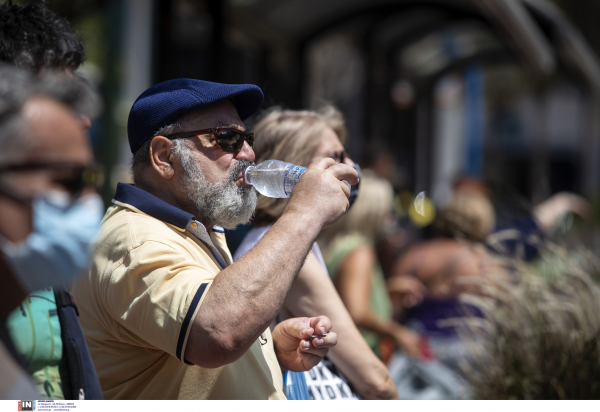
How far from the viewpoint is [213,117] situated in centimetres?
174

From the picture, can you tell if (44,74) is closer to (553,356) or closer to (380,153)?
(553,356)

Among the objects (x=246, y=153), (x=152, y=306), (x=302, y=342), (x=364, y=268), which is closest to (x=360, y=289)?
(x=364, y=268)

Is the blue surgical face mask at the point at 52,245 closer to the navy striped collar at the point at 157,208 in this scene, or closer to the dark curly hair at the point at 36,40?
the navy striped collar at the point at 157,208

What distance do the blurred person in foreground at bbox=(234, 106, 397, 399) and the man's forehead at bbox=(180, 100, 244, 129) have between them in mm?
362

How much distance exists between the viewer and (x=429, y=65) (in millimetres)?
9852

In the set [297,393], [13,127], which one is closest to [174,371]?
[297,393]

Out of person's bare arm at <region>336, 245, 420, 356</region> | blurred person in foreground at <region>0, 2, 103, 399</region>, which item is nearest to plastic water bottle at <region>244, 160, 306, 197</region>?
blurred person in foreground at <region>0, 2, 103, 399</region>

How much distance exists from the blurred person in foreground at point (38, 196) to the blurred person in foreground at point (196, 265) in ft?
0.67

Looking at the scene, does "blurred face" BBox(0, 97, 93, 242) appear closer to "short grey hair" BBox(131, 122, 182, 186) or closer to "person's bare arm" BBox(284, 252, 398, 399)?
"short grey hair" BBox(131, 122, 182, 186)

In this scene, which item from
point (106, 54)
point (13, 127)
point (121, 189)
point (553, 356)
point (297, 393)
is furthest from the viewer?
point (106, 54)

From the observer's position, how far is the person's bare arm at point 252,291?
1345mm

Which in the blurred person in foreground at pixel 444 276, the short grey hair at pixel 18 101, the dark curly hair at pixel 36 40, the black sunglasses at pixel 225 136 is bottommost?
the blurred person in foreground at pixel 444 276

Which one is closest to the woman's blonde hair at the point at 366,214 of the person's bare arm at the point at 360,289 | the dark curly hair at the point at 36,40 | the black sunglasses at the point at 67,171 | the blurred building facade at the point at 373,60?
the person's bare arm at the point at 360,289

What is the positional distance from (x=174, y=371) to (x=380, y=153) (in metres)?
5.37
